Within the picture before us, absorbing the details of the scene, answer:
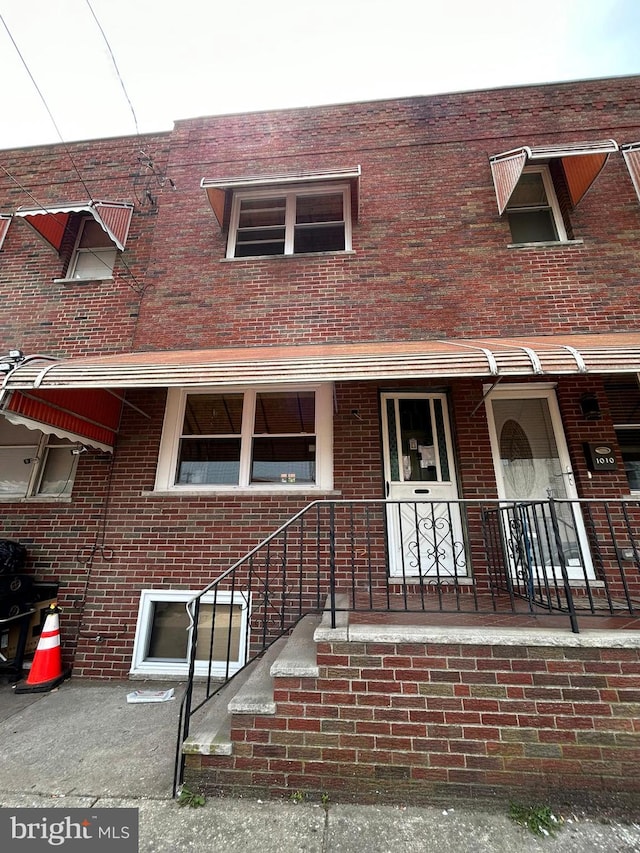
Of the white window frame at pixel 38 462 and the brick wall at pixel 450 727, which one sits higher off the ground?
the white window frame at pixel 38 462

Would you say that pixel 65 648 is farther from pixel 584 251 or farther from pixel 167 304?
Result: pixel 584 251

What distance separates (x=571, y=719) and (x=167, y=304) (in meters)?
6.16

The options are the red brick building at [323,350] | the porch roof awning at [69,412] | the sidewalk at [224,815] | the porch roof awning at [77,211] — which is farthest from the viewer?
the porch roof awning at [77,211]

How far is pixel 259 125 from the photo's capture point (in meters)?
6.51

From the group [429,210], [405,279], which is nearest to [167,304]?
[405,279]

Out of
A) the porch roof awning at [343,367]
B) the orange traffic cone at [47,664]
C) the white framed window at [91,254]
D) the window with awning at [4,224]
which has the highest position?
the window with awning at [4,224]

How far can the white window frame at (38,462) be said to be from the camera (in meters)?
4.92

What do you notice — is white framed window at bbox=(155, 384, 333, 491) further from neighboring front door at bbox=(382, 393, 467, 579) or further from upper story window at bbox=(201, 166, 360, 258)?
→ upper story window at bbox=(201, 166, 360, 258)

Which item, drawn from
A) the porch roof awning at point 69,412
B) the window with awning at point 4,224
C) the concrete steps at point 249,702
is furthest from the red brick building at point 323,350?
the concrete steps at point 249,702

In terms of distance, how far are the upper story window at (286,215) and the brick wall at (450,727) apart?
17.6ft

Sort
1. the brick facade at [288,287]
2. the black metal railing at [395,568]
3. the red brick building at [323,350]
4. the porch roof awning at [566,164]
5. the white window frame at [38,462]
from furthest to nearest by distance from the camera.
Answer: the porch roof awning at [566,164], the white window frame at [38,462], the brick facade at [288,287], the red brick building at [323,350], the black metal railing at [395,568]

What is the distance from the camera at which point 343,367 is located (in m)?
3.39

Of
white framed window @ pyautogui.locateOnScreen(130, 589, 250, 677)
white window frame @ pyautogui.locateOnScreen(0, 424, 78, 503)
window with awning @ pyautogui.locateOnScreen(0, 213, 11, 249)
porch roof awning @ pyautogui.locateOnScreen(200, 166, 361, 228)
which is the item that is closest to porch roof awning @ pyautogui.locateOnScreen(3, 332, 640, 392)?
white window frame @ pyautogui.locateOnScreen(0, 424, 78, 503)

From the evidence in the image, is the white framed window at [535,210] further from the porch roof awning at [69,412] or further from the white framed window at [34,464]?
the white framed window at [34,464]
